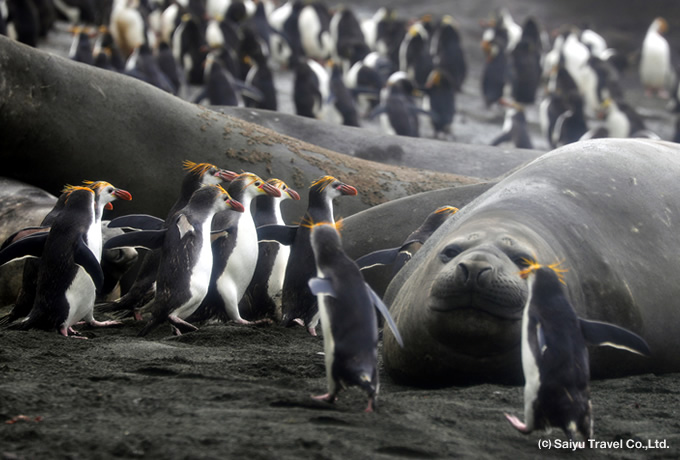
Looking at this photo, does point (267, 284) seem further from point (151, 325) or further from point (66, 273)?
point (66, 273)

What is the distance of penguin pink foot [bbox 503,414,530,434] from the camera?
10.4 ft

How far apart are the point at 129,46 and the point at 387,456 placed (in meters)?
18.6

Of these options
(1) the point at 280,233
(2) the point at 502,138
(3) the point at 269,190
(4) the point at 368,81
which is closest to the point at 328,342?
(1) the point at 280,233

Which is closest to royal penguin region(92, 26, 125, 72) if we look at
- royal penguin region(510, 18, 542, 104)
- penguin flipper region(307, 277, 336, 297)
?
royal penguin region(510, 18, 542, 104)

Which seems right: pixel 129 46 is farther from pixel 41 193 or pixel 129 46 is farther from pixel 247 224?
pixel 247 224

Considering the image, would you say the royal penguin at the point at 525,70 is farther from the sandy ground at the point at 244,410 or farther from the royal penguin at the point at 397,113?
the sandy ground at the point at 244,410

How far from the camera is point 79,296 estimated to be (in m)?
4.85

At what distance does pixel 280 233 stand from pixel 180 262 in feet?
2.22

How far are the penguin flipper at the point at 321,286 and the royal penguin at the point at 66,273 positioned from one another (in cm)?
174

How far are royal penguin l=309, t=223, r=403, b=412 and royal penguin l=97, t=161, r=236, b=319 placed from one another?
1.84m

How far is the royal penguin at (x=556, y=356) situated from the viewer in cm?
312

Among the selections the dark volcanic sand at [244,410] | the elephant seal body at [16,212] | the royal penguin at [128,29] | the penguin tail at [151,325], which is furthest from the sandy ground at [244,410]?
the royal penguin at [128,29]

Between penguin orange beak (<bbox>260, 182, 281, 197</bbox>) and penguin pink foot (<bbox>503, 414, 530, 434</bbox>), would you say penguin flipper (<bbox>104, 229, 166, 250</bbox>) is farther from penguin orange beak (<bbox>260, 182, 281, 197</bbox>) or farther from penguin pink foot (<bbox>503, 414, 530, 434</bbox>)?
penguin pink foot (<bbox>503, 414, 530, 434</bbox>)

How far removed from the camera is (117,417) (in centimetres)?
299
